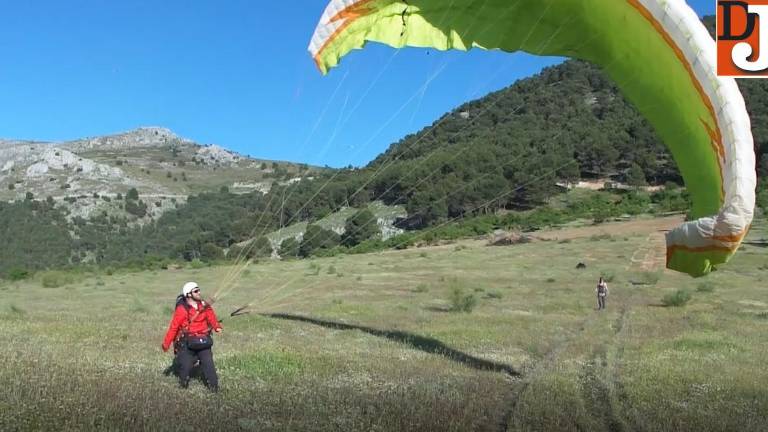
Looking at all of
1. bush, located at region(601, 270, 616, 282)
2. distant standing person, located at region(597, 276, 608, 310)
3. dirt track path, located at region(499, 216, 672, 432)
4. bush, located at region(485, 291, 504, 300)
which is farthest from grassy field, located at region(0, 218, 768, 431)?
bush, located at region(601, 270, 616, 282)

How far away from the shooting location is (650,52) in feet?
23.8

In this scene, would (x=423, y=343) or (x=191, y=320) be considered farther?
(x=423, y=343)

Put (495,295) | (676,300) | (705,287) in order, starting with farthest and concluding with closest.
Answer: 1. (705,287)
2. (495,295)
3. (676,300)

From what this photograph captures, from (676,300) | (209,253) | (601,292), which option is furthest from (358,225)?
(209,253)

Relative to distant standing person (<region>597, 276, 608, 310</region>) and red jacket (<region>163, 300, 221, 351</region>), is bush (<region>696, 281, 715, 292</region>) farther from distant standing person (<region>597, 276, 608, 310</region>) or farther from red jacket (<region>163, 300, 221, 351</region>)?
red jacket (<region>163, 300, 221, 351</region>)

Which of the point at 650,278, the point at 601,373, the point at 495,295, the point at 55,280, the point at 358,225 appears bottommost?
the point at 601,373

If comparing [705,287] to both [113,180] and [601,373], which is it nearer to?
[601,373]

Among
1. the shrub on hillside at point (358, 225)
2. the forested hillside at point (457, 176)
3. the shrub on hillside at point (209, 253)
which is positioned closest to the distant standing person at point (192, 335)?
the forested hillside at point (457, 176)

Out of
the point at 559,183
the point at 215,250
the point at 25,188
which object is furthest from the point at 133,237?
the point at 559,183

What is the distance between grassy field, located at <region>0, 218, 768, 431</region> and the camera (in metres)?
6.91

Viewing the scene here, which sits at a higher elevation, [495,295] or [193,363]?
[495,295]

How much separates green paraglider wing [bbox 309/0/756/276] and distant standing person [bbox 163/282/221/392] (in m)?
3.42

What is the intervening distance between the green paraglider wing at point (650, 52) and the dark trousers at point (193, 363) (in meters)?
3.91

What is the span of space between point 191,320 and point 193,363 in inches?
21.1
